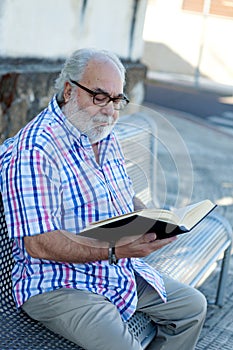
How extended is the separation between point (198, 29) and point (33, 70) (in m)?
18.9

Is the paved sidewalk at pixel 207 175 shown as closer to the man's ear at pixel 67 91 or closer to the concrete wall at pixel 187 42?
the man's ear at pixel 67 91

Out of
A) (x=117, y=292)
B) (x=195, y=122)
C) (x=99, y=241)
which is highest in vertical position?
(x=99, y=241)

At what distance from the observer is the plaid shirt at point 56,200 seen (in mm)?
2668

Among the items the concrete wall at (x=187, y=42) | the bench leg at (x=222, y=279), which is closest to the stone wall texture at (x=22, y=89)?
the bench leg at (x=222, y=279)

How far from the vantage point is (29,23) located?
19.8 feet

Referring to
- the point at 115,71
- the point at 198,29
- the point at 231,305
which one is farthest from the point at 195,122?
the point at 198,29

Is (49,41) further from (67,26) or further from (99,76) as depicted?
(99,76)

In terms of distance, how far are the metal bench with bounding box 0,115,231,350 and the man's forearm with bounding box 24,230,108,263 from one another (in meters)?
0.28

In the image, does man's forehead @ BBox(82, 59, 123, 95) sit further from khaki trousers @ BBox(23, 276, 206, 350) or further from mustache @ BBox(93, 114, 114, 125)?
khaki trousers @ BBox(23, 276, 206, 350)

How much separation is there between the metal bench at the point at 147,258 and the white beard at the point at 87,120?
1.53 feet

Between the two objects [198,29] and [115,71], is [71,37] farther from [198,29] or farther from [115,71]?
[198,29]

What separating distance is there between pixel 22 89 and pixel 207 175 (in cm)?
299

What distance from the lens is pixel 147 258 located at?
3.77 m

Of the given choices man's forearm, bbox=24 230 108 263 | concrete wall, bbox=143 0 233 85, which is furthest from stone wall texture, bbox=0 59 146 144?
concrete wall, bbox=143 0 233 85
